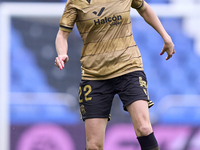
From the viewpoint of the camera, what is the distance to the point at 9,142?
616 cm

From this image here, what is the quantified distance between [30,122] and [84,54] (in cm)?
275

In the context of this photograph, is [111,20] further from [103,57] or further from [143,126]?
[143,126]

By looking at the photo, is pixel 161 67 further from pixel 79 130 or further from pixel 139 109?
pixel 139 109

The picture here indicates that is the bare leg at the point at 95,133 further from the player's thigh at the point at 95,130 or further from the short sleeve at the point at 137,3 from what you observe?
the short sleeve at the point at 137,3

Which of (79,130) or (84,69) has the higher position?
(84,69)

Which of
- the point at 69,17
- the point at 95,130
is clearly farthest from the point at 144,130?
the point at 69,17

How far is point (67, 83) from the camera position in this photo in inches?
252

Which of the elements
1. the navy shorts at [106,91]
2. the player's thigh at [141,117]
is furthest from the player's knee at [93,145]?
the player's thigh at [141,117]

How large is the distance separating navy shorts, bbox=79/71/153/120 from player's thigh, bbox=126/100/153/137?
0.08 m

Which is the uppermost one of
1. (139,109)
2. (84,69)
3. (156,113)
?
(84,69)

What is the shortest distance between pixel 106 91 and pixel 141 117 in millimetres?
423

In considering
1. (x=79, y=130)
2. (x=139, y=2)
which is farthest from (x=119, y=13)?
(x=79, y=130)

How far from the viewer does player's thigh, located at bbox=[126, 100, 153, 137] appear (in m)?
3.35

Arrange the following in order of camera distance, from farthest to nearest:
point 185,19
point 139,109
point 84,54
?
point 185,19
point 84,54
point 139,109
